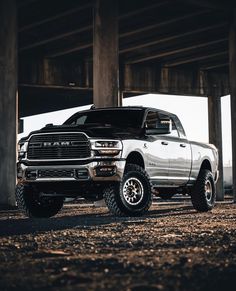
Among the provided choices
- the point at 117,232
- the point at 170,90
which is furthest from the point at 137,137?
the point at 170,90

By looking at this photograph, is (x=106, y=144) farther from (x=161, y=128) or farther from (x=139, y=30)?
(x=139, y=30)

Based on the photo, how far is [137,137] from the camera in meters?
11.9

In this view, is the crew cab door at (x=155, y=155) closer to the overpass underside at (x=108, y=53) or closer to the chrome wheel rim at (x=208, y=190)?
the chrome wheel rim at (x=208, y=190)

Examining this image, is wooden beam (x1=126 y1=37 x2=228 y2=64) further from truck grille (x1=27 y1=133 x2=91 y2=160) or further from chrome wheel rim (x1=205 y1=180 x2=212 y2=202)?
truck grille (x1=27 y1=133 x2=91 y2=160)

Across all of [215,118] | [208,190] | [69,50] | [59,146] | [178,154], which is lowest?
[208,190]

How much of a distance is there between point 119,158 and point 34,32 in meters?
18.7

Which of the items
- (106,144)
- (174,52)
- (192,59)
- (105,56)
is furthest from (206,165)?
(192,59)

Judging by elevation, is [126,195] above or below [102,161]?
below

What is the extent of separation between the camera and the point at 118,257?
6.09 metres

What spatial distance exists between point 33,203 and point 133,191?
2.00 m

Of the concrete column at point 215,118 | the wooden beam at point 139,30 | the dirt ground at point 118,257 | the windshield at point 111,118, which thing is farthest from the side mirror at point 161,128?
the concrete column at point 215,118

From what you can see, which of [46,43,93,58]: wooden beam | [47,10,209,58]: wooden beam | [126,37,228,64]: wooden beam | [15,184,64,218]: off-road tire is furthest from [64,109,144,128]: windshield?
[126,37,228,64]: wooden beam

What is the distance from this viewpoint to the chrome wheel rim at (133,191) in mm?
11672

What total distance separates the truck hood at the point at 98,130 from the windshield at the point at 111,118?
0.25 metres
